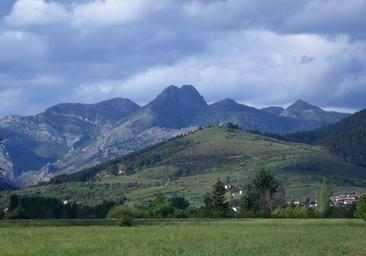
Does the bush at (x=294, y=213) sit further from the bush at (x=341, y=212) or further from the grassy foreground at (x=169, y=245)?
the grassy foreground at (x=169, y=245)

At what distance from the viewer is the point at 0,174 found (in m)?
113

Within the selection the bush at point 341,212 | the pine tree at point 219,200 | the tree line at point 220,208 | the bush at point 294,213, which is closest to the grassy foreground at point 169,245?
the bush at point 294,213

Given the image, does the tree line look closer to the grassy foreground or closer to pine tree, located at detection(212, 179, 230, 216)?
pine tree, located at detection(212, 179, 230, 216)

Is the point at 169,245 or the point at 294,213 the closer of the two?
the point at 169,245

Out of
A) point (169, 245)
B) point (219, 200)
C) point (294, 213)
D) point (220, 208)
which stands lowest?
point (169, 245)

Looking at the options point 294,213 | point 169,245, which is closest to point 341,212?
point 294,213

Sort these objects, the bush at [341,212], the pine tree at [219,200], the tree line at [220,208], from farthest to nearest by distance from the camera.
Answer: the pine tree at [219,200], the bush at [341,212], the tree line at [220,208]

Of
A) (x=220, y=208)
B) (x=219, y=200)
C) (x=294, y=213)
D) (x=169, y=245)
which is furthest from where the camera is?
(x=219, y=200)

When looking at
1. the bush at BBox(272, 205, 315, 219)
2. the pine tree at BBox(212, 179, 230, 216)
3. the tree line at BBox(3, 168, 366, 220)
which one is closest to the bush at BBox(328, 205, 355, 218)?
the tree line at BBox(3, 168, 366, 220)

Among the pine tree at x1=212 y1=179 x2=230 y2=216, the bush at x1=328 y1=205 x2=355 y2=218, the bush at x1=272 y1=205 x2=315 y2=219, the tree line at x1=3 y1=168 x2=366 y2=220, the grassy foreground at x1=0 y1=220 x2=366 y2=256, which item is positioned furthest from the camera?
the pine tree at x1=212 y1=179 x2=230 y2=216

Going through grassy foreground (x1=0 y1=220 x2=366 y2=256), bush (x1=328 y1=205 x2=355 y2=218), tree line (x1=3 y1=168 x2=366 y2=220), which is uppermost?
tree line (x1=3 y1=168 x2=366 y2=220)

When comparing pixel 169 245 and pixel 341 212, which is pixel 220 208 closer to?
pixel 341 212

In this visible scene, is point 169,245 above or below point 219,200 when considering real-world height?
below

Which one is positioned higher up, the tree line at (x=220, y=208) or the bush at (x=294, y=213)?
the tree line at (x=220, y=208)
